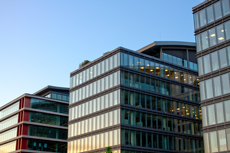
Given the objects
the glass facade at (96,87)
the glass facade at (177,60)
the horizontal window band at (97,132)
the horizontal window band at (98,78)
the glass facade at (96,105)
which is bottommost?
the horizontal window band at (97,132)

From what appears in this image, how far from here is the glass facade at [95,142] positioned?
5412cm

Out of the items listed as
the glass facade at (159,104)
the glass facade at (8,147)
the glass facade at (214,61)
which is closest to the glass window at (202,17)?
the glass facade at (214,61)

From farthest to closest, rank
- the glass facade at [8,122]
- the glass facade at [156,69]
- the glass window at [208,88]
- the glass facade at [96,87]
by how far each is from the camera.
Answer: the glass facade at [8,122] < the glass facade at [156,69] < the glass facade at [96,87] < the glass window at [208,88]

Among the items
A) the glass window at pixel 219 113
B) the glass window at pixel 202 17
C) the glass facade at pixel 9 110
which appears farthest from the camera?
the glass facade at pixel 9 110

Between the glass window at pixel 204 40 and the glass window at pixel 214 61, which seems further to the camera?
the glass window at pixel 204 40

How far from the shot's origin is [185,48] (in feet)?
231

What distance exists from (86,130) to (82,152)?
4.25m

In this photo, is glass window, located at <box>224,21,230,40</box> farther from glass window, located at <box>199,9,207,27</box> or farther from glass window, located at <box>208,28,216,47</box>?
glass window, located at <box>199,9,207,27</box>

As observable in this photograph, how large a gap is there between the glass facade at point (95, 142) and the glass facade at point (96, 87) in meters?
8.55

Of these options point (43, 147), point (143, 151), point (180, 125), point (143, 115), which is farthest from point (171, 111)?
point (43, 147)

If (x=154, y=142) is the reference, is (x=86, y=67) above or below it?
above

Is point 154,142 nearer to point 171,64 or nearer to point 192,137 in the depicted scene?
point 192,137

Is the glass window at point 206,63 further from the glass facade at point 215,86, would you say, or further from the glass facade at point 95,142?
the glass facade at point 95,142

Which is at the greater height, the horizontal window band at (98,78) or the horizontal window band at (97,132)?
the horizontal window band at (98,78)
